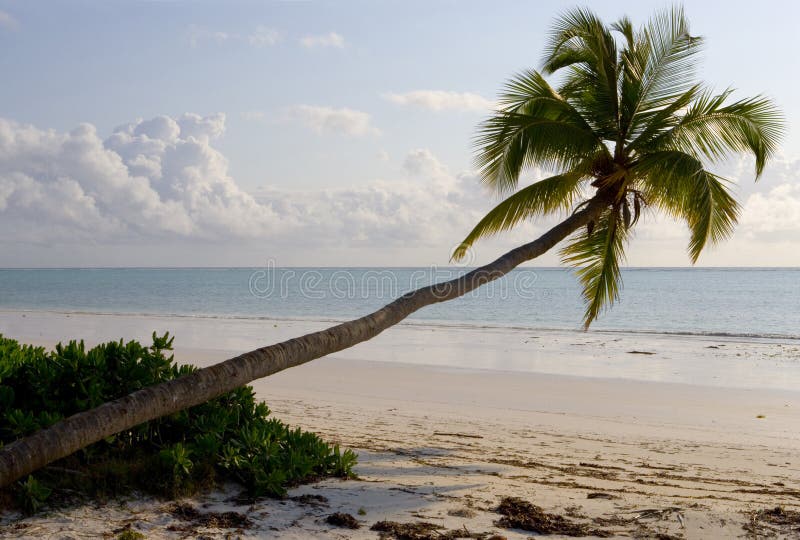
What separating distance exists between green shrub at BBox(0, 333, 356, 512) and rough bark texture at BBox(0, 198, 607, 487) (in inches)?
31.4

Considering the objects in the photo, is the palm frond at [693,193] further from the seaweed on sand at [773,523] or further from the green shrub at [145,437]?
the green shrub at [145,437]

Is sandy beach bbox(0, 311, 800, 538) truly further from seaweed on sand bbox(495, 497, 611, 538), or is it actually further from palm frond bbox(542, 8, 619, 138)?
palm frond bbox(542, 8, 619, 138)

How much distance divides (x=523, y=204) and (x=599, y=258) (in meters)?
1.64

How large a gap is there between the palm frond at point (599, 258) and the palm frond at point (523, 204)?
2.30 ft

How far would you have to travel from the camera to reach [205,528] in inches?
180

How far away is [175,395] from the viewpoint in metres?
4.41

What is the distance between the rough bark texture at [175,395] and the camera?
13.1ft

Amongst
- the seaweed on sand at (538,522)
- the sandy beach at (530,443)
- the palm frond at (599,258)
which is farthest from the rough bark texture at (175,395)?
the palm frond at (599,258)

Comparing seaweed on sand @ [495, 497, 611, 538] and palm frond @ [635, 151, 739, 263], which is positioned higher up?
palm frond @ [635, 151, 739, 263]

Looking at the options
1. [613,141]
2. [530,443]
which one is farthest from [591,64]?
[530,443]

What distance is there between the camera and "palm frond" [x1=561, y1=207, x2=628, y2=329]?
31.2ft

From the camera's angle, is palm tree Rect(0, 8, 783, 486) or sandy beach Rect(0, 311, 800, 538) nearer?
sandy beach Rect(0, 311, 800, 538)

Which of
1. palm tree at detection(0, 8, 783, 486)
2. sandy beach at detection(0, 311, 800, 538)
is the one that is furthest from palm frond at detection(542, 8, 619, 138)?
sandy beach at detection(0, 311, 800, 538)

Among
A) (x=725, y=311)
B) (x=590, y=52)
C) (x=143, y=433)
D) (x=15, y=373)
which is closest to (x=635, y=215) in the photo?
(x=590, y=52)
